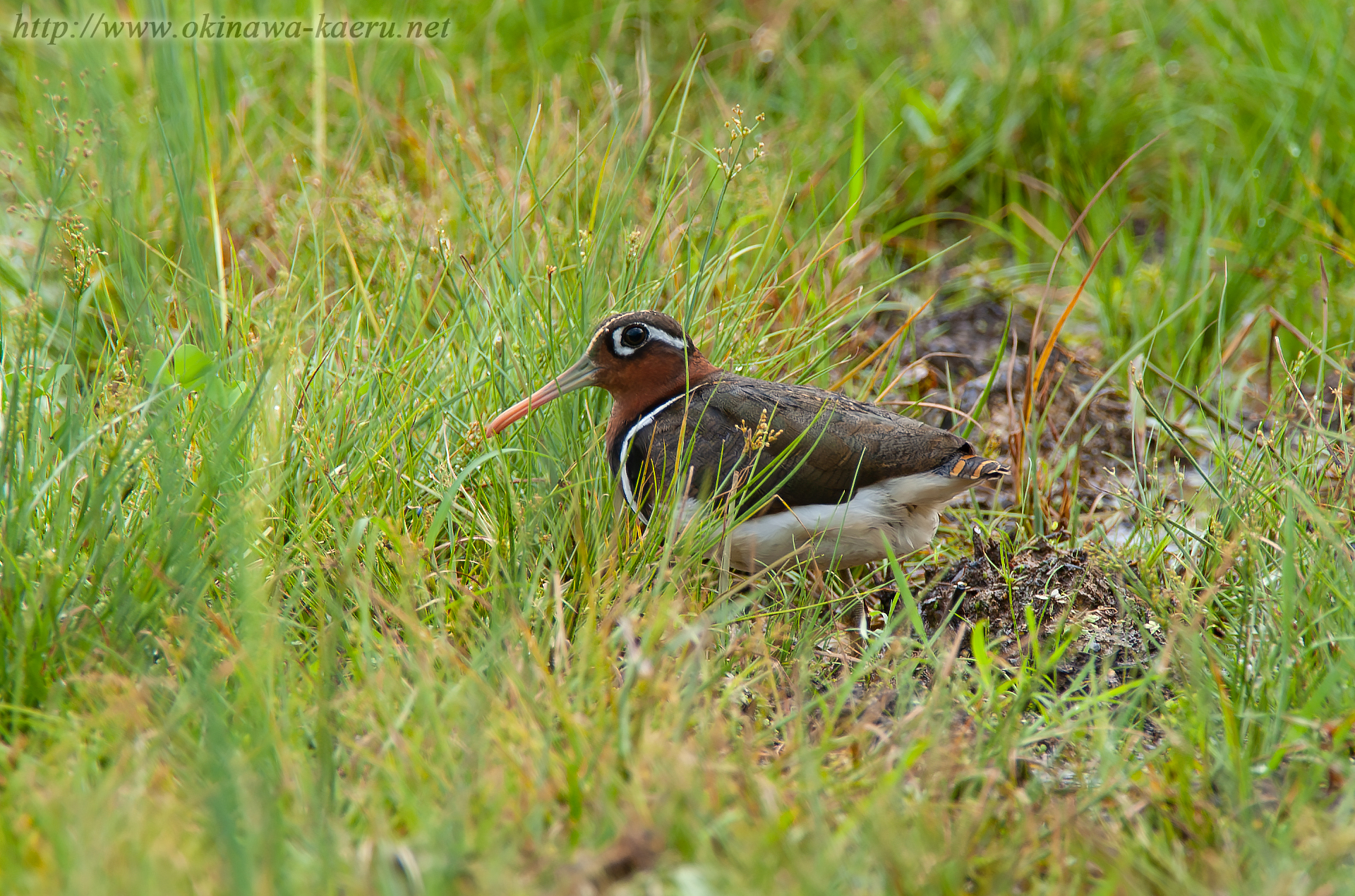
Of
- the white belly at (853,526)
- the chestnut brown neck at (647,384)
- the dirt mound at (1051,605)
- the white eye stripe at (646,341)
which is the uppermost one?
the white eye stripe at (646,341)

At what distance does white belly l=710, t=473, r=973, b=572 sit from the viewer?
3.62 m

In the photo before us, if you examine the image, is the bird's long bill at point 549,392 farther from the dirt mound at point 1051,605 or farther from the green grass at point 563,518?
the dirt mound at point 1051,605

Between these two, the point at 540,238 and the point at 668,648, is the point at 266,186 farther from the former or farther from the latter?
the point at 668,648

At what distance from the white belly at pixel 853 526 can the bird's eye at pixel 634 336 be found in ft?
2.18

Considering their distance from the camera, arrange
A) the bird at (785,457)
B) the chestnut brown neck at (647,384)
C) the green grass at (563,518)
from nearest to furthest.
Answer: the green grass at (563,518), the bird at (785,457), the chestnut brown neck at (647,384)

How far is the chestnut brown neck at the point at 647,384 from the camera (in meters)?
3.73

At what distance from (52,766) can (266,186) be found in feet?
11.0

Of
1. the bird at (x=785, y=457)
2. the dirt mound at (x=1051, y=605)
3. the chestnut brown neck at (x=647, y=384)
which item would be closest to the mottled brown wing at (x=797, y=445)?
the bird at (x=785, y=457)

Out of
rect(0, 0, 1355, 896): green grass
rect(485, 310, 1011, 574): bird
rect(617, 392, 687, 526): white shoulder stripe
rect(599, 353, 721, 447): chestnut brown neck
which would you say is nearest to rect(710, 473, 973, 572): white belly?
rect(485, 310, 1011, 574): bird

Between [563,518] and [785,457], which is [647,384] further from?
[563,518]

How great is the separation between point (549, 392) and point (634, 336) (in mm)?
332

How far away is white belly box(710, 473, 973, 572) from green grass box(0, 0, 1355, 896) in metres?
0.18

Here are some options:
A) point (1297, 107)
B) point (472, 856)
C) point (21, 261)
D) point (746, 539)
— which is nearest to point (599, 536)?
point (746, 539)

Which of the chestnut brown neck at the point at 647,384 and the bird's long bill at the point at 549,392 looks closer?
the bird's long bill at the point at 549,392
